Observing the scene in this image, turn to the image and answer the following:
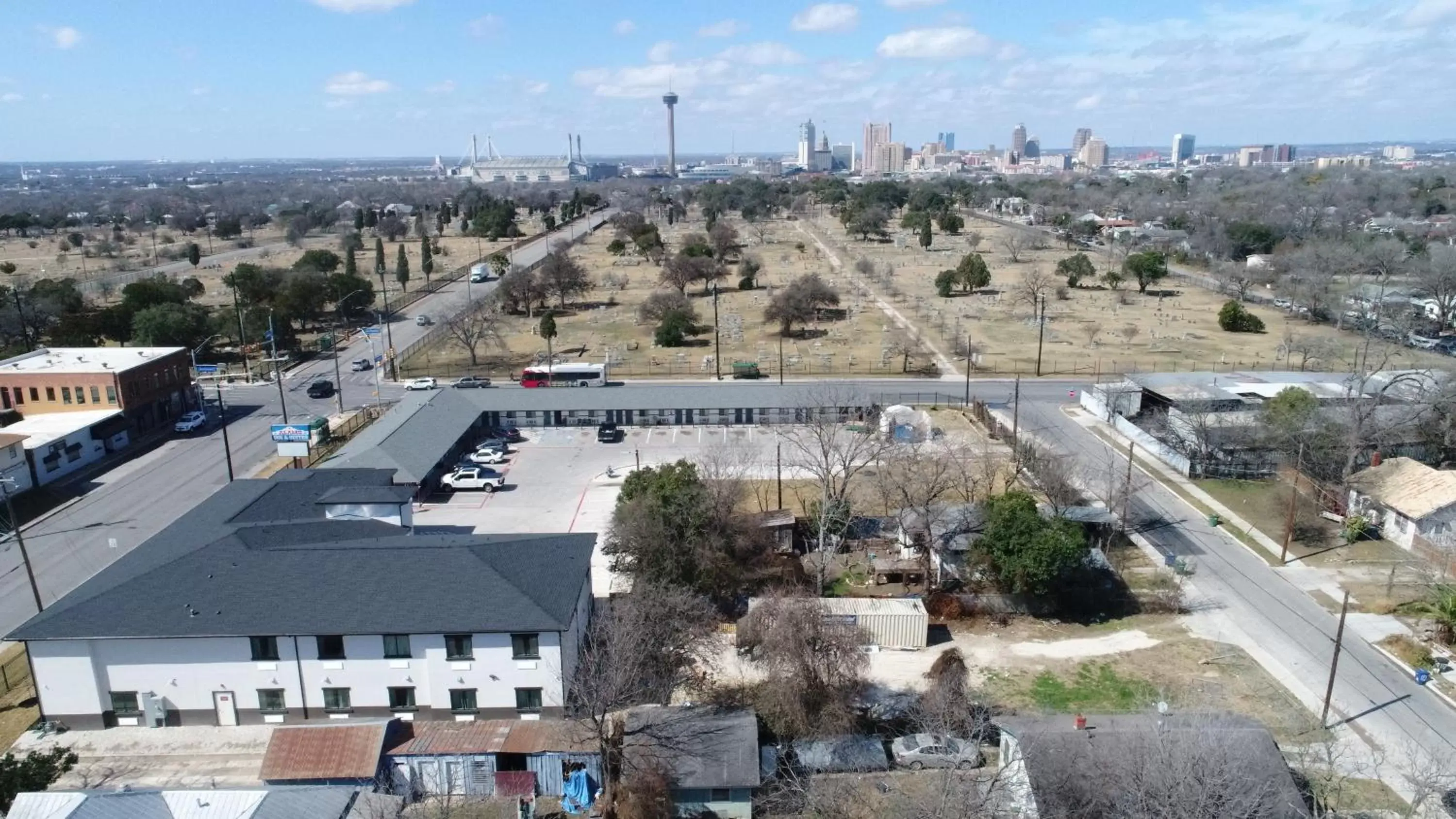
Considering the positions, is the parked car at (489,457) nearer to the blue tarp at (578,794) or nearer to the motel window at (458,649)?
the motel window at (458,649)

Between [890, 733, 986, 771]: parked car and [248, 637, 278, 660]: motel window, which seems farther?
[248, 637, 278, 660]: motel window

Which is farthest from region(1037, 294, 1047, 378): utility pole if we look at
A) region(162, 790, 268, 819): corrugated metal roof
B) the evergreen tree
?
the evergreen tree

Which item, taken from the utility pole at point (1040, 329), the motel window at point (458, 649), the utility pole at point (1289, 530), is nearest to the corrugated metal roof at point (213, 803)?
the motel window at point (458, 649)

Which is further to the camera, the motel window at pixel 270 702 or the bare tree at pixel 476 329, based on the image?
the bare tree at pixel 476 329

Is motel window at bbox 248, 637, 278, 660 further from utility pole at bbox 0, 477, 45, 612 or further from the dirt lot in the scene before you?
the dirt lot

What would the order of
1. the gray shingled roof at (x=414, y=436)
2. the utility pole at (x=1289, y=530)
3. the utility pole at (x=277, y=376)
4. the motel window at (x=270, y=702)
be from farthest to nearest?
1. the utility pole at (x=277, y=376)
2. the gray shingled roof at (x=414, y=436)
3. the utility pole at (x=1289, y=530)
4. the motel window at (x=270, y=702)

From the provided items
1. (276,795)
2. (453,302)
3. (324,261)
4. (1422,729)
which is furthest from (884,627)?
(324,261)
